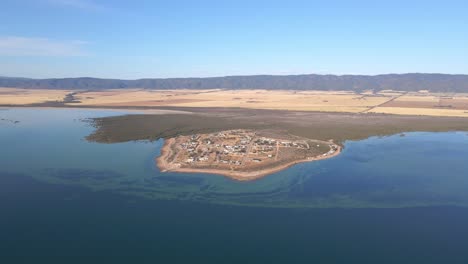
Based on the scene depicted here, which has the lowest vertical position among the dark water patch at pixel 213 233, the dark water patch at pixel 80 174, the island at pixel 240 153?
the dark water patch at pixel 213 233

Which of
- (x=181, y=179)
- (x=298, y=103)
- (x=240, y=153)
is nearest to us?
(x=181, y=179)

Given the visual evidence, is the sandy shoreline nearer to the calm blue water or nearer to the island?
the island

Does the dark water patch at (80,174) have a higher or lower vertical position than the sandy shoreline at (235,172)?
lower

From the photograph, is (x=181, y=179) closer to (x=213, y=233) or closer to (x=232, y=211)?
(x=232, y=211)

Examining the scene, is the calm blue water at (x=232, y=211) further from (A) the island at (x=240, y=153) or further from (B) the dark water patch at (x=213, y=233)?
(A) the island at (x=240, y=153)

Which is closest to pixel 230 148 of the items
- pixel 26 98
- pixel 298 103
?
pixel 298 103

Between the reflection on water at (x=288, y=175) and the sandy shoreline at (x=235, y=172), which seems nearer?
the reflection on water at (x=288, y=175)

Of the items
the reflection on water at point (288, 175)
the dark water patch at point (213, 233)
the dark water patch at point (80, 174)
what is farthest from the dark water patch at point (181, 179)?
the dark water patch at point (213, 233)
